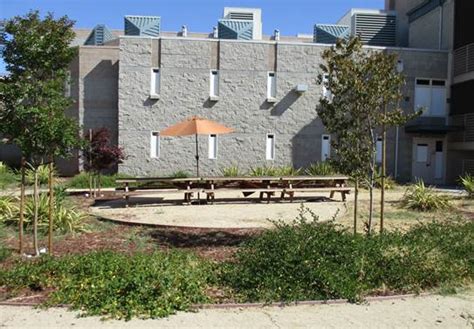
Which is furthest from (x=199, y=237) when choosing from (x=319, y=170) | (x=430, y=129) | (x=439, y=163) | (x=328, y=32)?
(x=328, y=32)

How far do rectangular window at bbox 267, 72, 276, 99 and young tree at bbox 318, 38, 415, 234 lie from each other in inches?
657

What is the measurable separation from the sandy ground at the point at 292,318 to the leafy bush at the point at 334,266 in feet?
1.01

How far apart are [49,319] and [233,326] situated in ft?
5.99

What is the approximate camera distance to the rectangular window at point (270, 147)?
2547cm

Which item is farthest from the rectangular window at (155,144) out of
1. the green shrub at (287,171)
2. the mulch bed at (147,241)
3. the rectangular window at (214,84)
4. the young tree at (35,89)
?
the young tree at (35,89)

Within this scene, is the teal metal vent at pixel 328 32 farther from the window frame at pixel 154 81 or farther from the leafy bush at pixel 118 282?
the leafy bush at pixel 118 282

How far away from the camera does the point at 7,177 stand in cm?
2252

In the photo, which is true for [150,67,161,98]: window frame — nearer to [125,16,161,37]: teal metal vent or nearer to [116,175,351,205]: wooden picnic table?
[125,16,161,37]: teal metal vent

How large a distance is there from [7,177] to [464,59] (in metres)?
21.7

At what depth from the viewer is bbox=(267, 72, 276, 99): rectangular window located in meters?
25.5

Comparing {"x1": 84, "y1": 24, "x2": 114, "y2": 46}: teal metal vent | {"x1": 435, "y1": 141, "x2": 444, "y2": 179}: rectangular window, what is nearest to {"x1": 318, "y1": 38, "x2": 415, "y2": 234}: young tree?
{"x1": 435, "y1": 141, "x2": 444, "y2": 179}: rectangular window

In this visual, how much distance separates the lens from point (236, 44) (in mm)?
25266

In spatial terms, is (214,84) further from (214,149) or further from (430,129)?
(430,129)

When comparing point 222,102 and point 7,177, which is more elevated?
point 222,102
